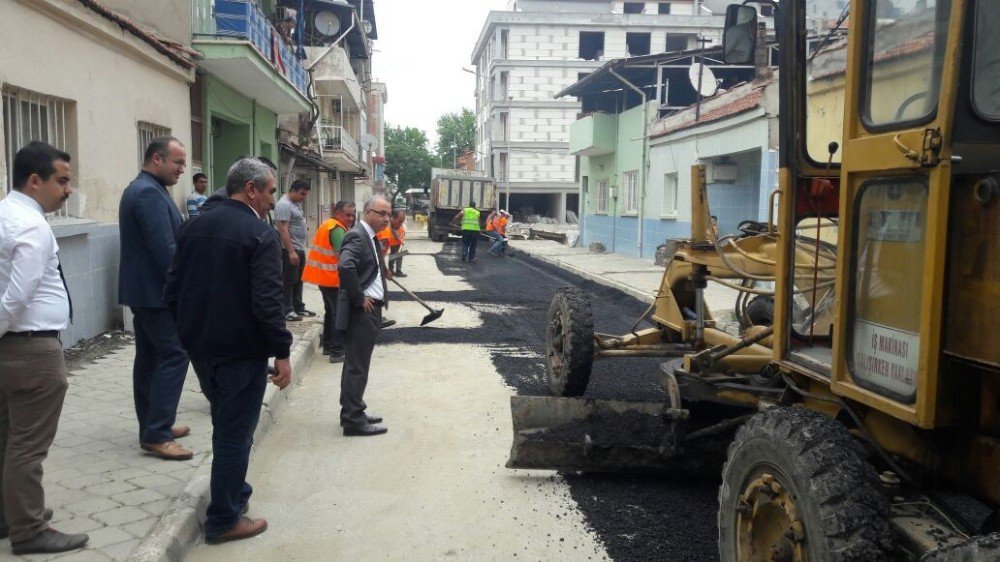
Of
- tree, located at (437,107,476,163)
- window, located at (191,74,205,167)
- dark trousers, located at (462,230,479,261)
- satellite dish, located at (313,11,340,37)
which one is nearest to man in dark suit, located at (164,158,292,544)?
window, located at (191,74,205,167)

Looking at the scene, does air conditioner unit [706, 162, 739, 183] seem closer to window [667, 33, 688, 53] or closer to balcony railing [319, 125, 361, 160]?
balcony railing [319, 125, 361, 160]

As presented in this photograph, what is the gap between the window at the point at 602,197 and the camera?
28516mm

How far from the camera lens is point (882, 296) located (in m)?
2.59

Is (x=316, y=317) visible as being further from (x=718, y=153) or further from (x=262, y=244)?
(x=718, y=153)

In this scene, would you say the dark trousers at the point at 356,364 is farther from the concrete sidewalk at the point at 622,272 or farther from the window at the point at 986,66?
the concrete sidewalk at the point at 622,272

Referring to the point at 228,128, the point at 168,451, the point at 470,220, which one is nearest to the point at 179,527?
the point at 168,451

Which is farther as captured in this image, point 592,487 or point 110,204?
point 110,204

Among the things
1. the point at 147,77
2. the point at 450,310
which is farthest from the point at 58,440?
the point at 450,310

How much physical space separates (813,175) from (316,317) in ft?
27.2

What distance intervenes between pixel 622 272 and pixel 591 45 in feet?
124

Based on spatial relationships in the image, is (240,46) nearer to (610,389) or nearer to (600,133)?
(610,389)

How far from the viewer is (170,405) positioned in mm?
4699

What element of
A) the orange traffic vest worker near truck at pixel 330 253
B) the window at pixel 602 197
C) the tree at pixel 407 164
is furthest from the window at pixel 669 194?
the tree at pixel 407 164

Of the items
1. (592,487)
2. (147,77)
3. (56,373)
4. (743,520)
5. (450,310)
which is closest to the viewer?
(743,520)
